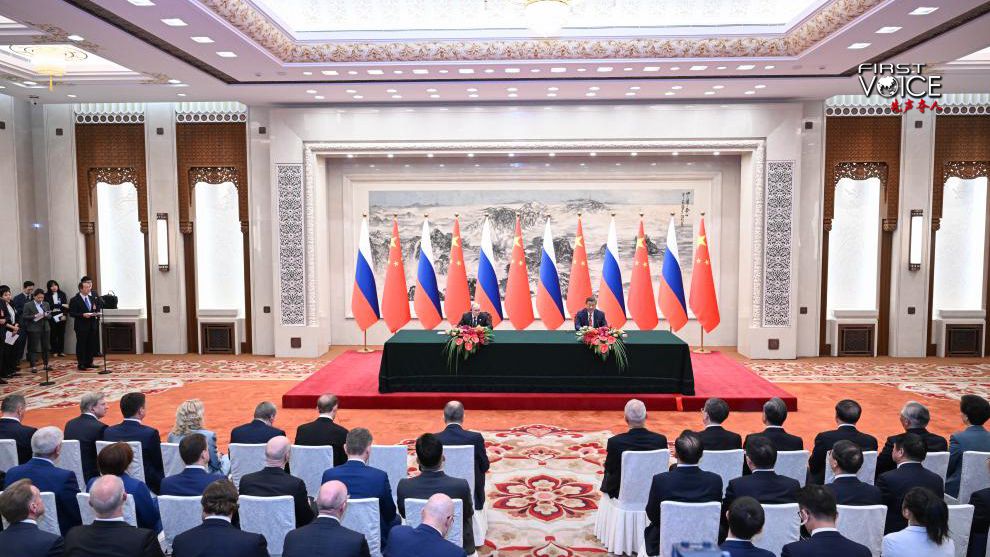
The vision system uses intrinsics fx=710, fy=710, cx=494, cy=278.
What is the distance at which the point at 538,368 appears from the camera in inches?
349

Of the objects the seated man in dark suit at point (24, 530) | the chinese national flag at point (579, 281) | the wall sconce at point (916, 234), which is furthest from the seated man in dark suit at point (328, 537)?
the wall sconce at point (916, 234)

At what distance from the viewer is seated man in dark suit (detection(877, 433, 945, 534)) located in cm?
→ 406

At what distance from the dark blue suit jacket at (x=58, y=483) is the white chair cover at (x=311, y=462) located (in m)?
1.26

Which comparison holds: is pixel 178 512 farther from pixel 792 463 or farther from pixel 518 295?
pixel 518 295

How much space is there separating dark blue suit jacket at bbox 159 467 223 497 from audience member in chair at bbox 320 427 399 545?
0.67 metres

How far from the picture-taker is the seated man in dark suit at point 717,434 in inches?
189

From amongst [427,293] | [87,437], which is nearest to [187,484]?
[87,437]

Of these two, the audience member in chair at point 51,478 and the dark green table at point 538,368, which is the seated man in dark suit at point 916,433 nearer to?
the dark green table at point 538,368

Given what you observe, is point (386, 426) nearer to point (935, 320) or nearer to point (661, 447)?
point (661, 447)

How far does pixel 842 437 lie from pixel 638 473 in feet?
4.59

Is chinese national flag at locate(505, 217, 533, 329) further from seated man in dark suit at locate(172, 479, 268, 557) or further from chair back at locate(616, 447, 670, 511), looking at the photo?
seated man in dark suit at locate(172, 479, 268, 557)

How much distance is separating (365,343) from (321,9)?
5.41 meters

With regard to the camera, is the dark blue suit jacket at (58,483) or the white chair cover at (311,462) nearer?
the dark blue suit jacket at (58,483)

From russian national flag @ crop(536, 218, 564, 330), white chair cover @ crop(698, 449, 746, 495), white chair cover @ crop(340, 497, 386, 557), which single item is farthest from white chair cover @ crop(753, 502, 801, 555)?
russian national flag @ crop(536, 218, 564, 330)
